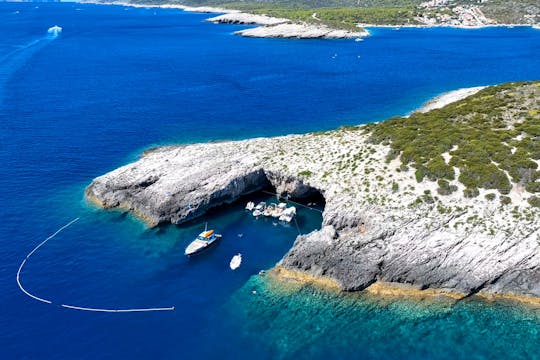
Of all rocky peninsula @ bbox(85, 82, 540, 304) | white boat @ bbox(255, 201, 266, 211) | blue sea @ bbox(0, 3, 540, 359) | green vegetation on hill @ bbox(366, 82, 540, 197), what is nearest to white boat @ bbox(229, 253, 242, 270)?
blue sea @ bbox(0, 3, 540, 359)

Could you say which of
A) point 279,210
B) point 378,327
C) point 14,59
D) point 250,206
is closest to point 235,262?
point 279,210

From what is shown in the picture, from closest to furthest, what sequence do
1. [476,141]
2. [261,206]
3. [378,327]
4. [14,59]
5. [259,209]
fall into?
[378,327] → [476,141] → [259,209] → [261,206] → [14,59]

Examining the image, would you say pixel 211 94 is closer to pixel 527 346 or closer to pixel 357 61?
pixel 357 61

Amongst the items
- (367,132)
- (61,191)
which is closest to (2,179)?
(61,191)

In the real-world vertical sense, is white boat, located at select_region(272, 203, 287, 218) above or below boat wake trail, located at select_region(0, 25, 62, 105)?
below

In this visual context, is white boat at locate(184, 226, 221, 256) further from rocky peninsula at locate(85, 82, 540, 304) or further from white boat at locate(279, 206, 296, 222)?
white boat at locate(279, 206, 296, 222)

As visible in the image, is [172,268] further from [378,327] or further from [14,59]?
[14,59]
